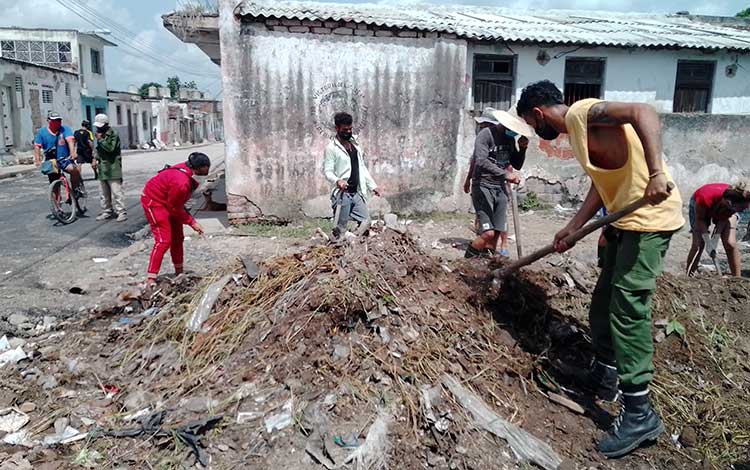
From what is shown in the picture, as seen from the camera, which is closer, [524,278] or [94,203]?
[524,278]

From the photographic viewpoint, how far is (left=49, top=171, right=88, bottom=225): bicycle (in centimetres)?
903

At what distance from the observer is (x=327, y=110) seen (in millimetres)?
8961

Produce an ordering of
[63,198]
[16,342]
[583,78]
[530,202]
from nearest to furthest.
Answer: [16,342]
[63,198]
[530,202]
[583,78]

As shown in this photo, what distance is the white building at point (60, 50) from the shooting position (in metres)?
31.4

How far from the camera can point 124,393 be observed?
341 centimetres

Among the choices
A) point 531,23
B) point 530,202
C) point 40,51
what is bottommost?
point 530,202

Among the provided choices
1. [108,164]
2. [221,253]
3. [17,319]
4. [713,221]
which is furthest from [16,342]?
[713,221]

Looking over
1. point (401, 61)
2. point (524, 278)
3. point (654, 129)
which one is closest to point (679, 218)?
point (654, 129)

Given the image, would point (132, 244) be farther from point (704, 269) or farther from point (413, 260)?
point (704, 269)

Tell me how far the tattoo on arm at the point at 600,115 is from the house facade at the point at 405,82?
640 centimetres

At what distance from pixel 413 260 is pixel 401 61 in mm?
5858

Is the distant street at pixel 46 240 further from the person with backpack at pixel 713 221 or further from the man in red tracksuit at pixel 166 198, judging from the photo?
the person with backpack at pixel 713 221

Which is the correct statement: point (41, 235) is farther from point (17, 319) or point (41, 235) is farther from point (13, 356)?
point (13, 356)

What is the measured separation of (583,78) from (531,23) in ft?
5.24
